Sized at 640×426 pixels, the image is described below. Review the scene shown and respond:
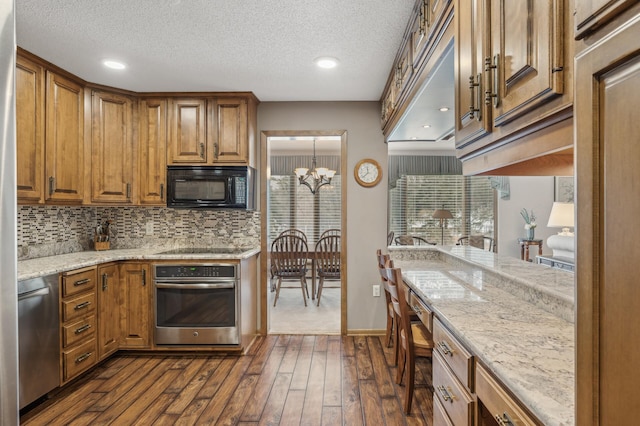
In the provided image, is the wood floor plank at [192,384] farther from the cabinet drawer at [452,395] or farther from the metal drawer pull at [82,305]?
the cabinet drawer at [452,395]

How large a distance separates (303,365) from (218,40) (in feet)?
8.37

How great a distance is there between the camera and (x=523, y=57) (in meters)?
0.90

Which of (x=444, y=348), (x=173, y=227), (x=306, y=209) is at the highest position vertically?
(x=306, y=209)

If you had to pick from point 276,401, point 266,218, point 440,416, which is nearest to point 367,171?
point 266,218

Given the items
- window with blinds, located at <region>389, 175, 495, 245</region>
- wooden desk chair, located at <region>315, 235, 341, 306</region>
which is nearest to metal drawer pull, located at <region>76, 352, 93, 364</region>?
wooden desk chair, located at <region>315, 235, 341, 306</region>

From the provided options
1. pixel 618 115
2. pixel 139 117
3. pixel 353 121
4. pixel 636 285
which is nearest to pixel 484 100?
pixel 618 115

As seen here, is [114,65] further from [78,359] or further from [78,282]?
[78,359]

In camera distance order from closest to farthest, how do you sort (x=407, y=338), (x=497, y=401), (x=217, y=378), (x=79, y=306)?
(x=497, y=401), (x=407, y=338), (x=79, y=306), (x=217, y=378)

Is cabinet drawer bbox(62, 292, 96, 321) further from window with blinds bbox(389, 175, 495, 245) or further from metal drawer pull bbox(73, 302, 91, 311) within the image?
window with blinds bbox(389, 175, 495, 245)

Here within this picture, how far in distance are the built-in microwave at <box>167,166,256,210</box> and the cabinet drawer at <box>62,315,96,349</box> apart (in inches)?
45.7

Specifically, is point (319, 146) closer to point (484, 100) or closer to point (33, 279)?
point (33, 279)

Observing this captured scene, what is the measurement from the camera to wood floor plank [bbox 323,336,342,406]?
95.3 inches

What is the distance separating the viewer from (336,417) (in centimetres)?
222

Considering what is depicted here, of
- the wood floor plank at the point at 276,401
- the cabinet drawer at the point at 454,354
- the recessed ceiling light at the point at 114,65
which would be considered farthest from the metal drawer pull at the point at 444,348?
the recessed ceiling light at the point at 114,65
